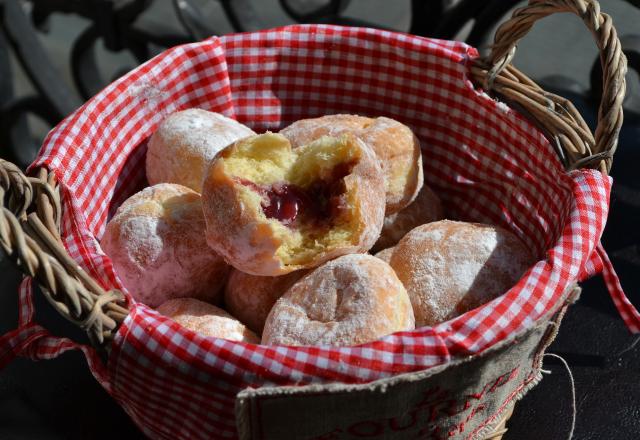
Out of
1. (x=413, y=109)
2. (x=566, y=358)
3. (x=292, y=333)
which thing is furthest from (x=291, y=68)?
(x=566, y=358)

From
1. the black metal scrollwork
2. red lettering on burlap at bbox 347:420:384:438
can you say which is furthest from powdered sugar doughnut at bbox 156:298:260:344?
the black metal scrollwork

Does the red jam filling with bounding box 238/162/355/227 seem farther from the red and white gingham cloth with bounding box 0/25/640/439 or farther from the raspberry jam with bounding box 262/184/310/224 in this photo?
the red and white gingham cloth with bounding box 0/25/640/439

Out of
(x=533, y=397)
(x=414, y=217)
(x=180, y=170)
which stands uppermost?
(x=180, y=170)

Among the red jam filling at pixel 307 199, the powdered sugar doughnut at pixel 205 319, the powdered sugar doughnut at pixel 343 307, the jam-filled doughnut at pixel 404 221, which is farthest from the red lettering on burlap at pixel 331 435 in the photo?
the jam-filled doughnut at pixel 404 221

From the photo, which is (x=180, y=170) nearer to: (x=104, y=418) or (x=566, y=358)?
(x=104, y=418)

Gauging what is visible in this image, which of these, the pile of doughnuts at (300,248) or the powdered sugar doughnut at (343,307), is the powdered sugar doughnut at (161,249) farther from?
the powdered sugar doughnut at (343,307)

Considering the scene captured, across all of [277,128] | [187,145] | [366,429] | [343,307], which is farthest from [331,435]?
[277,128]

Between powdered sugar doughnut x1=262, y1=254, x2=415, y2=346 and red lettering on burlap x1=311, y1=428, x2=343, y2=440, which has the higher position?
powdered sugar doughnut x1=262, y1=254, x2=415, y2=346

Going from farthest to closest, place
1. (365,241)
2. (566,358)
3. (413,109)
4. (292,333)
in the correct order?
(413,109) → (566,358) → (365,241) → (292,333)

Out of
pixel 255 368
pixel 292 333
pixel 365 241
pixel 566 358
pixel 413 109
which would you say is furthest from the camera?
pixel 413 109
